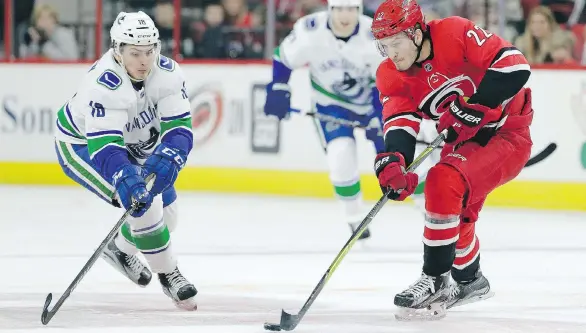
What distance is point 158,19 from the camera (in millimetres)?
8359

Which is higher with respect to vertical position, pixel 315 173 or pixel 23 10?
pixel 23 10

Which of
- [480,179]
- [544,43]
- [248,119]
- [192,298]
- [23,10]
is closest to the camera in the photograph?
[480,179]

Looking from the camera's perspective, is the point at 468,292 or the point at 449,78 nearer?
the point at 449,78

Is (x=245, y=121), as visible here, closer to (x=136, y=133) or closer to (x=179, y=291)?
(x=136, y=133)

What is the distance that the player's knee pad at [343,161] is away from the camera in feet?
19.4

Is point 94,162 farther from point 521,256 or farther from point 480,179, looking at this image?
point 521,256

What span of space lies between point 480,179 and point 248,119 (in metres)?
4.30

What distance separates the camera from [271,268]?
5.13 m

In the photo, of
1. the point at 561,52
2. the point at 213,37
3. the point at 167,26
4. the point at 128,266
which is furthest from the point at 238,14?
the point at 128,266

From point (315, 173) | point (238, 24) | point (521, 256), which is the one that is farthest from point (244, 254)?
point (238, 24)

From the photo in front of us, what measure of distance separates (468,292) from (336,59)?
7.30 ft

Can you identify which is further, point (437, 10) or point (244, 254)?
point (437, 10)

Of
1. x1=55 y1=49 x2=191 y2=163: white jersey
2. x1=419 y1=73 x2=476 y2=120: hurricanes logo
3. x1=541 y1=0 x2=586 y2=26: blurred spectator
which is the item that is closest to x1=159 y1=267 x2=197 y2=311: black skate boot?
x1=55 y1=49 x2=191 y2=163: white jersey

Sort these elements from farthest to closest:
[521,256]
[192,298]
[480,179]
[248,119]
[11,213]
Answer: [248,119] → [11,213] → [521,256] → [192,298] → [480,179]
